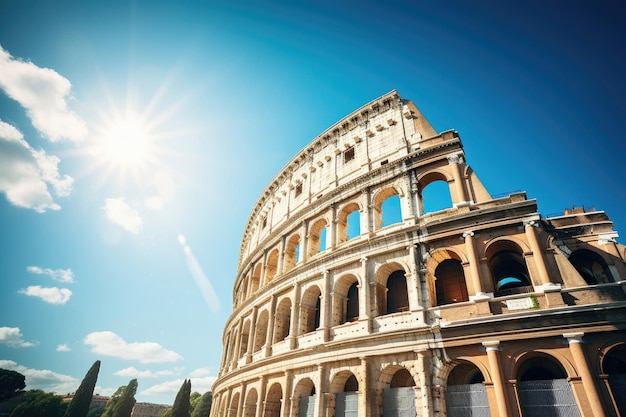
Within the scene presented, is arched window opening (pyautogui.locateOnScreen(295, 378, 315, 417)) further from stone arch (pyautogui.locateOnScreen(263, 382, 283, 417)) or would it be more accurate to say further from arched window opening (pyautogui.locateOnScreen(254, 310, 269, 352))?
arched window opening (pyautogui.locateOnScreen(254, 310, 269, 352))

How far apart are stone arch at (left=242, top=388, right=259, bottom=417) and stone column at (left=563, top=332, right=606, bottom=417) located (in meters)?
15.1

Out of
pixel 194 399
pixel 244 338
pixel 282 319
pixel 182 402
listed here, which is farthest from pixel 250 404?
pixel 194 399

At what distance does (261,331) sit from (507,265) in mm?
14529

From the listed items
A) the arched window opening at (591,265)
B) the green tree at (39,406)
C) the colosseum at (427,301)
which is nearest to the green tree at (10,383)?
the green tree at (39,406)

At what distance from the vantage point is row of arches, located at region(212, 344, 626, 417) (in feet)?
30.9

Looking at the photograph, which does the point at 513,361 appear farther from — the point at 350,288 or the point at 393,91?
the point at 393,91

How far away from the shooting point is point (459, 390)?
10.7 meters

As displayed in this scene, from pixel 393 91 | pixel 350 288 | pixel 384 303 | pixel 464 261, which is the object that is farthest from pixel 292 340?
pixel 393 91

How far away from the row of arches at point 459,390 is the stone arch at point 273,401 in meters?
0.09

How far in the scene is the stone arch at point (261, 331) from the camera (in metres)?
19.6

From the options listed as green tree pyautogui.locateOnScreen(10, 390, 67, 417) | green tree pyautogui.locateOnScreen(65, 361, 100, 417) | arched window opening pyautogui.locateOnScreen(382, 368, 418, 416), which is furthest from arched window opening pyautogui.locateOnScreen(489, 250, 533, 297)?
green tree pyautogui.locateOnScreen(10, 390, 67, 417)

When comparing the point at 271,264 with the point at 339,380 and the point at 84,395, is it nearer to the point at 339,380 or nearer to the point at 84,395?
the point at 339,380

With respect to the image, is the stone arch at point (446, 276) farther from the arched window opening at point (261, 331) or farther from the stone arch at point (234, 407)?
the stone arch at point (234, 407)

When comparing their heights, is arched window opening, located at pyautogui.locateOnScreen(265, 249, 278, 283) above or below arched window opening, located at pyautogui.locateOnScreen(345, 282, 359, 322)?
above
